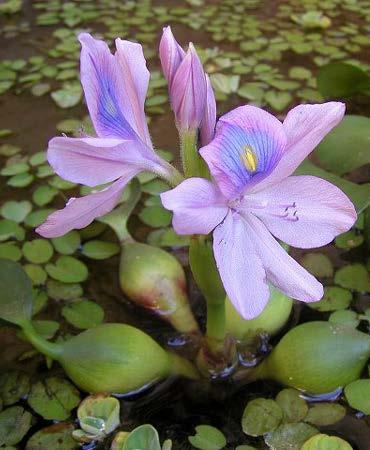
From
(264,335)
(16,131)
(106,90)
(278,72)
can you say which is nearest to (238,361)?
→ (264,335)

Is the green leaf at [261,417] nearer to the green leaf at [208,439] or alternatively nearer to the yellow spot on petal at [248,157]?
the green leaf at [208,439]

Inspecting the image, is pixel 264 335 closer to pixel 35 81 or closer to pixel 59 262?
pixel 59 262

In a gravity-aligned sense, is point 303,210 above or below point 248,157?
below

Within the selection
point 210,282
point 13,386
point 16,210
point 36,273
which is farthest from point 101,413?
point 16,210

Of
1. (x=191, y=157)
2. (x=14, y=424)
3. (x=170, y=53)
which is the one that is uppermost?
(x=170, y=53)

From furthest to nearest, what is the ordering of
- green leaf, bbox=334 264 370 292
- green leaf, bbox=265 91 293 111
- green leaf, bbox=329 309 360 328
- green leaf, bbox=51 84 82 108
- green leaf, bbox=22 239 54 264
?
green leaf, bbox=51 84 82 108 < green leaf, bbox=265 91 293 111 < green leaf, bbox=22 239 54 264 < green leaf, bbox=334 264 370 292 < green leaf, bbox=329 309 360 328

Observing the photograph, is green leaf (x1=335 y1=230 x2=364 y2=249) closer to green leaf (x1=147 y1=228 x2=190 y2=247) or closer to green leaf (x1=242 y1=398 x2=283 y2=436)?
green leaf (x1=147 y1=228 x2=190 y2=247)

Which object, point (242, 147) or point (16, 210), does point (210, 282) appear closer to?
point (242, 147)

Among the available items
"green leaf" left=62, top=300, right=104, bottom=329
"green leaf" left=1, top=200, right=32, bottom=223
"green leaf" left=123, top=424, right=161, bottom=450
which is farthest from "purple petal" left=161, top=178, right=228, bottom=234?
"green leaf" left=1, top=200, right=32, bottom=223
